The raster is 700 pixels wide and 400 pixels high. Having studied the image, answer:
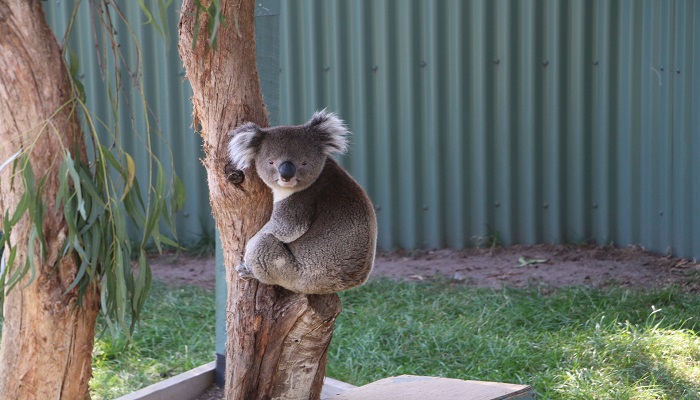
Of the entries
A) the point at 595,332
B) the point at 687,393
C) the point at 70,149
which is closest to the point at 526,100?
the point at 595,332

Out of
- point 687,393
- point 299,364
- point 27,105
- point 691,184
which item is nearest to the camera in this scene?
point 27,105

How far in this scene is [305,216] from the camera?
240cm

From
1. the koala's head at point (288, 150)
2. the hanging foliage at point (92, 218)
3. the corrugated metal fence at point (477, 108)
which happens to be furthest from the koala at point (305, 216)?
the corrugated metal fence at point (477, 108)

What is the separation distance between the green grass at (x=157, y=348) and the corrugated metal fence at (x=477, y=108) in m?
1.53

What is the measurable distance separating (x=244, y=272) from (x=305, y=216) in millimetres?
239

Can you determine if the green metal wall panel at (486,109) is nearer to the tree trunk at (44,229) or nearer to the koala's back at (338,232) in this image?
the koala's back at (338,232)

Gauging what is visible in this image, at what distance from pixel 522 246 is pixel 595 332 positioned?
196 cm

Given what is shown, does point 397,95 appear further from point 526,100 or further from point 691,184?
point 691,184

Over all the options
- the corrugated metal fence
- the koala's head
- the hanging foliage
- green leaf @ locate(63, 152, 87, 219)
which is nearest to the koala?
the koala's head

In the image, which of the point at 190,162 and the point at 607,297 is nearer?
the point at 607,297

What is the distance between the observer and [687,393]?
3160 mm

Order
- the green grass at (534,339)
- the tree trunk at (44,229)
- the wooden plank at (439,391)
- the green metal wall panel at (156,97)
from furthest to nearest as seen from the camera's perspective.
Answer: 1. the green metal wall panel at (156,97)
2. the green grass at (534,339)
3. the wooden plank at (439,391)
4. the tree trunk at (44,229)

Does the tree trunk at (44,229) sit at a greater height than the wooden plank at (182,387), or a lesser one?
greater

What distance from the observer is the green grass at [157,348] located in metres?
3.48
